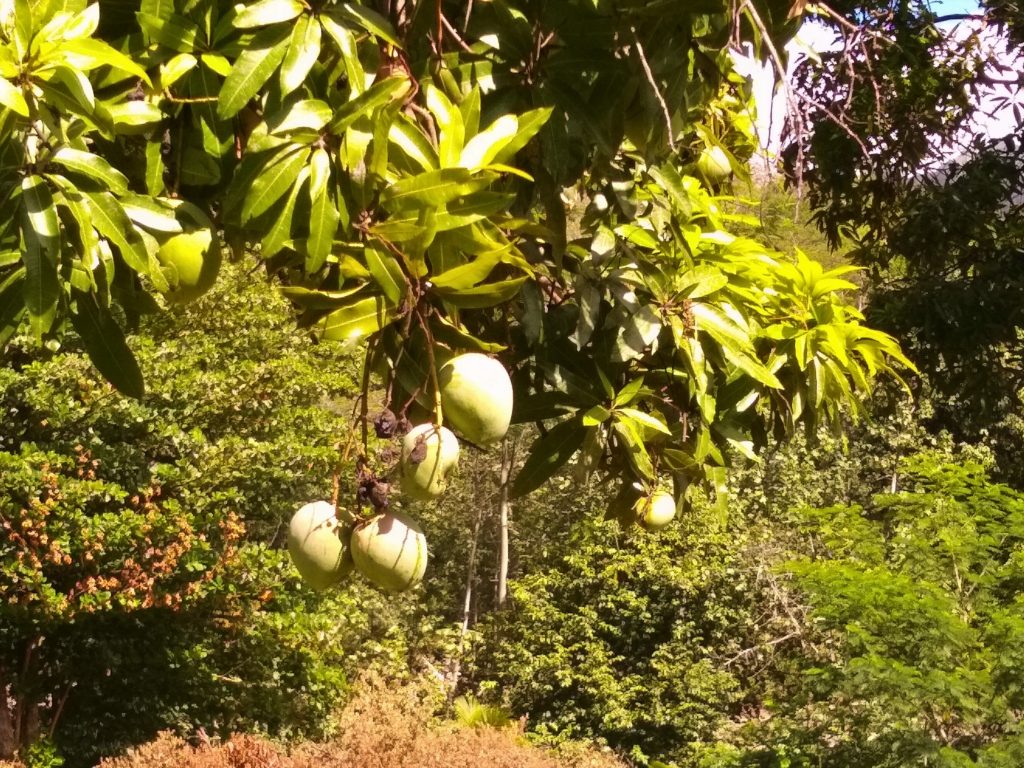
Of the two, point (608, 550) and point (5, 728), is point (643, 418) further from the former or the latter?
point (608, 550)

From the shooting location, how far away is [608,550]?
12.5 metres

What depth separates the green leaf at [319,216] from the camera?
1049 millimetres

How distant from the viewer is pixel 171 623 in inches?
331

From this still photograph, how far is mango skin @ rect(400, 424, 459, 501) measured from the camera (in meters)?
1.11

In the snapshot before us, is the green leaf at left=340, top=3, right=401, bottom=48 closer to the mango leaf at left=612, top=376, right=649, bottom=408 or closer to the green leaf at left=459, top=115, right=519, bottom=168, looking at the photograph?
the green leaf at left=459, top=115, right=519, bottom=168

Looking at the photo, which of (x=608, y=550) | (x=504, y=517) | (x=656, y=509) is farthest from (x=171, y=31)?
(x=504, y=517)

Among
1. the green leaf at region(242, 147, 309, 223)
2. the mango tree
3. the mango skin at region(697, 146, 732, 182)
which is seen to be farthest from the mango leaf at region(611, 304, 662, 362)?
the green leaf at region(242, 147, 309, 223)

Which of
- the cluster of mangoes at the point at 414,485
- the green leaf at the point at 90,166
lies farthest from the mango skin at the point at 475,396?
the green leaf at the point at 90,166

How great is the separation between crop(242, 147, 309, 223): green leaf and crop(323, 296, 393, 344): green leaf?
13cm

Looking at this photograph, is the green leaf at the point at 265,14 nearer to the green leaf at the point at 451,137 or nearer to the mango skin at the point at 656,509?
the green leaf at the point at 451,137

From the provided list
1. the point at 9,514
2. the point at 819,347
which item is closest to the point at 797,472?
the point at 9,514

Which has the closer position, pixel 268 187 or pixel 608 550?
pixel 268 187

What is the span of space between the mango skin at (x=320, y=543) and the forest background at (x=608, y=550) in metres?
0.18

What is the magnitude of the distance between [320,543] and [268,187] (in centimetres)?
37
